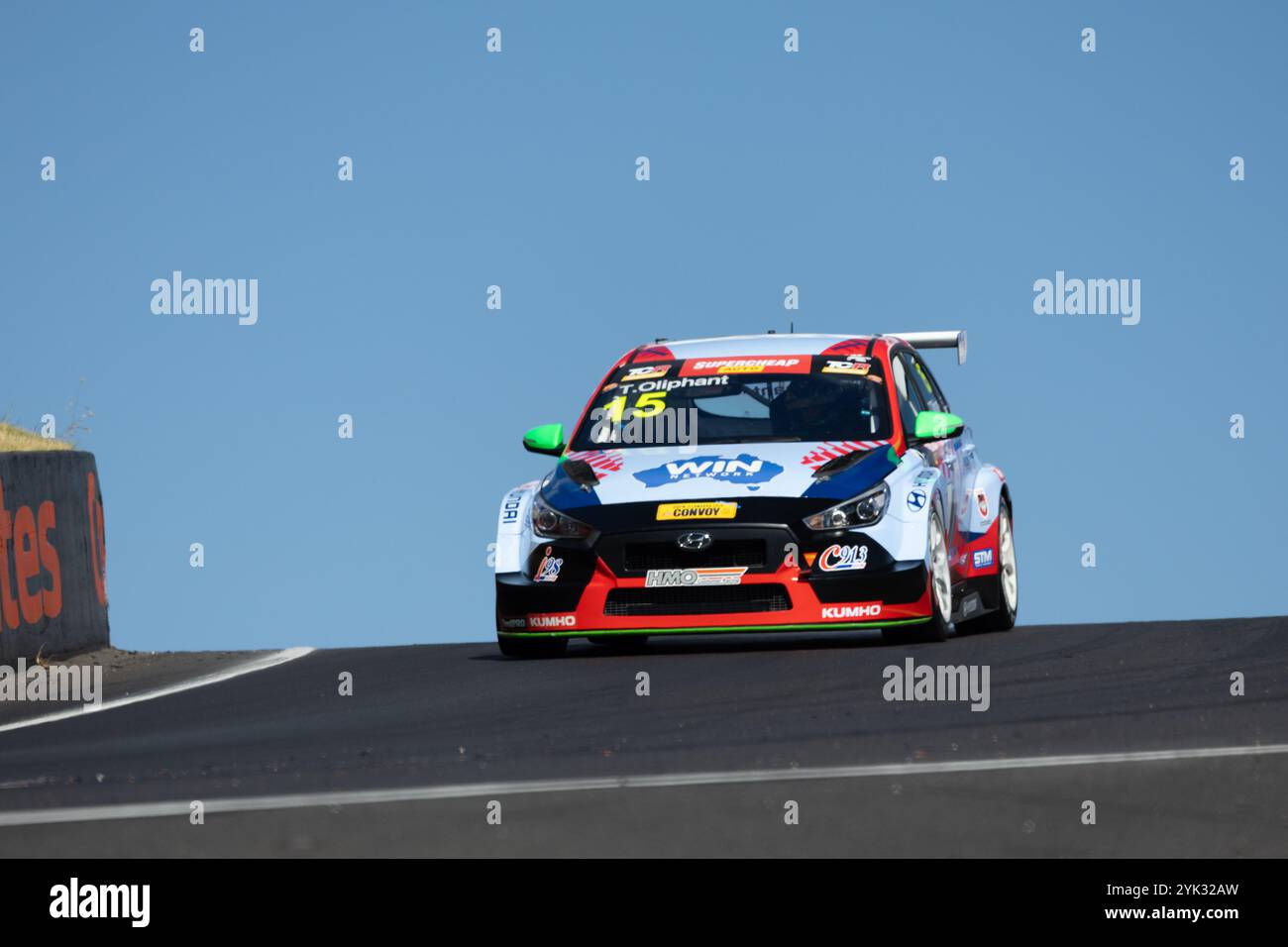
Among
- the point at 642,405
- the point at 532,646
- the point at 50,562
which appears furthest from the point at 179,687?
the point at 642,405

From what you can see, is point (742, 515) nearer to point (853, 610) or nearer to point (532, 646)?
point (853, 610)

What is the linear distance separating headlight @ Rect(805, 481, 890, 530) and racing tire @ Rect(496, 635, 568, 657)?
1580mm

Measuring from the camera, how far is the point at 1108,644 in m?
12.4

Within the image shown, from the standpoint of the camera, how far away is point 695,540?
12.1m

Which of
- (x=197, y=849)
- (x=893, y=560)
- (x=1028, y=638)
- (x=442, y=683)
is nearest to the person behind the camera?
(x=197, y=849)

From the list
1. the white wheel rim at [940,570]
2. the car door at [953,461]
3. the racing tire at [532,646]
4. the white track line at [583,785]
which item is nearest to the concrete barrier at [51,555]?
the racing tire at [532,646]

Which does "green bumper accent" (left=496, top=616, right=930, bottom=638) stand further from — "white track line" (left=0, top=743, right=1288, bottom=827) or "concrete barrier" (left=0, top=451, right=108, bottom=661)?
"white track line" (left=0, top=743, right=1288, bottom=827)

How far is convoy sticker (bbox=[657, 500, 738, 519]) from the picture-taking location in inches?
479

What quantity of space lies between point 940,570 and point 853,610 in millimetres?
775

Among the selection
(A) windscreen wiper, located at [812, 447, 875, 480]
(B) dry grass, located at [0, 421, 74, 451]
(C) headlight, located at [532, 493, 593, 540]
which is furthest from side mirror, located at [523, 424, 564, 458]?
(B) dry grass, located at [0, 421, 74, 451]

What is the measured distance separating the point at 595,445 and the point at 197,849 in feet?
24.6

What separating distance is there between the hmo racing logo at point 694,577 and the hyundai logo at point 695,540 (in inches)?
4.8
